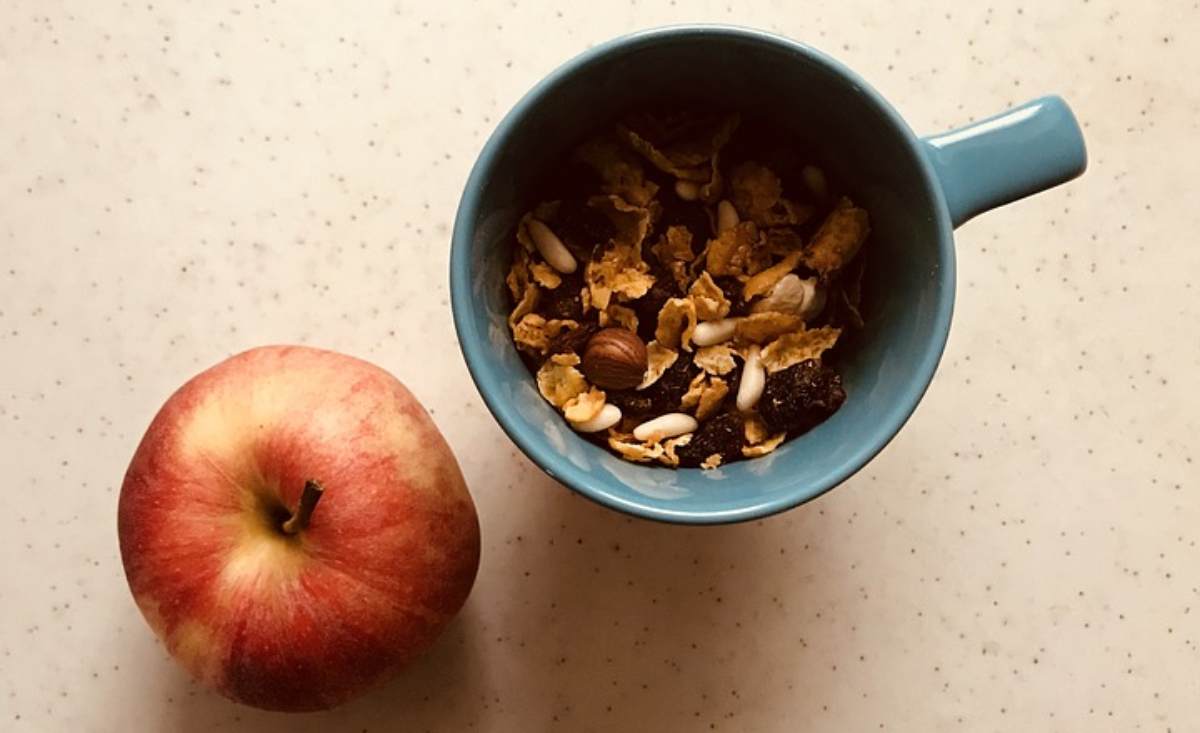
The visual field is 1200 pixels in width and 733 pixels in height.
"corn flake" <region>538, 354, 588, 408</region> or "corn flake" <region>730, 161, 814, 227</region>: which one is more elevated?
"corn flake" <region>730, 161, 814, 227</region>

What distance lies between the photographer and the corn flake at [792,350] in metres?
0.73

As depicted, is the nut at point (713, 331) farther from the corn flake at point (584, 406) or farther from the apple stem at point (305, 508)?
the apple stem at point (305, 508)

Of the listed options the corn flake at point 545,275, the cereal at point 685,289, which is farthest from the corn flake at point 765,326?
the corn flake at point 545,275

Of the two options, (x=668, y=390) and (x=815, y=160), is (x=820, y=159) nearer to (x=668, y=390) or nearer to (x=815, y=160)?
(x=815, y=160)

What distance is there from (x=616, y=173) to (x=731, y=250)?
0.08 metres

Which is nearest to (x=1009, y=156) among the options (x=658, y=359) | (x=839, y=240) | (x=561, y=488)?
(x=839, y=240)

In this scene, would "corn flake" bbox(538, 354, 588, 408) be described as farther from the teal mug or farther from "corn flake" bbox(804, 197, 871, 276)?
"corn flake" bbox(804, 197, 871, 276)

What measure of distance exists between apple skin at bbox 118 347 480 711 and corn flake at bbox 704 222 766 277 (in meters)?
0.19

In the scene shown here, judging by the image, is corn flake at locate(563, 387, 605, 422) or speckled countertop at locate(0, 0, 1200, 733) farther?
speckled countertop at locate(0, 0, 1200, 733)

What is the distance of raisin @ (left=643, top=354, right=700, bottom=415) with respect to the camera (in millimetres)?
730

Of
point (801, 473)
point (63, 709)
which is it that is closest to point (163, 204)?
point (63, 709)

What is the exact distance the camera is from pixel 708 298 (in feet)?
2.38

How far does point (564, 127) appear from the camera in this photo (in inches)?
28.0

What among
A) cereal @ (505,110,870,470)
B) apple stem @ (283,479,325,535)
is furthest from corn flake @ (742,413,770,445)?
apple stem @ (283,479,325,535)
